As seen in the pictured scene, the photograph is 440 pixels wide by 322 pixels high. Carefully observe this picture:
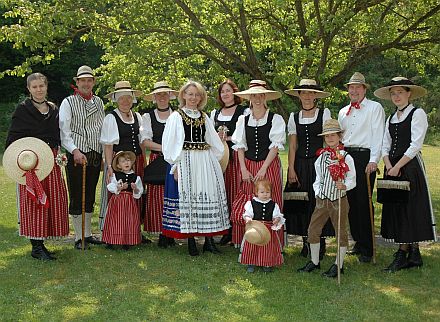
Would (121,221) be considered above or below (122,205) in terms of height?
below

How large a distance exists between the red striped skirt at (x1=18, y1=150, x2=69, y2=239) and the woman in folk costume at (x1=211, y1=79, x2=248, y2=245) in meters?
1.69

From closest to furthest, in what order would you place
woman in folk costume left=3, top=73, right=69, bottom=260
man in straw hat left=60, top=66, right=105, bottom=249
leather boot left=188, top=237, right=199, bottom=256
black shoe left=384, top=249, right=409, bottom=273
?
black shoe left=384, top=249, right=409, bottom=273
woman in folk costume left=3, top=73, right=69, bottom=260
leather boot left=188, top=237, right=199, bottom=256
man in straw hat left=60, top=66, right=105, bottom=249

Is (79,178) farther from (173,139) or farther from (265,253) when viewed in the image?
(265,253)

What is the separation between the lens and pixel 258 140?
5.99 meters

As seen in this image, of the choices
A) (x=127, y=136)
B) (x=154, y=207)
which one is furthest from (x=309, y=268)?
(x=127, y=136)

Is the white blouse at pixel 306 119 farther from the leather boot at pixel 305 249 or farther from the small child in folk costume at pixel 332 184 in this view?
the leather boot at pixel 305 249

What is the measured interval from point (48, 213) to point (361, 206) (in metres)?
3.07

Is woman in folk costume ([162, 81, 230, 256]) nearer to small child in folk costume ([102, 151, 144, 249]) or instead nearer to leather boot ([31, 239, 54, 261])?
small child in folk costume ([102, 151, 144, 249])

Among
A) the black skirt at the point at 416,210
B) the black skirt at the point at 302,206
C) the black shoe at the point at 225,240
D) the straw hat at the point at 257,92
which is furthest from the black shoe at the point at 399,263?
the straw hat at the point at 257,92

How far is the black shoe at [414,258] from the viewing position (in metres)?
5.80

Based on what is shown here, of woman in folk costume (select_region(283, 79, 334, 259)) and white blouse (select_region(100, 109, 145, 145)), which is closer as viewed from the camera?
woman in folk costume (select_region(283, 79, 334, 259))

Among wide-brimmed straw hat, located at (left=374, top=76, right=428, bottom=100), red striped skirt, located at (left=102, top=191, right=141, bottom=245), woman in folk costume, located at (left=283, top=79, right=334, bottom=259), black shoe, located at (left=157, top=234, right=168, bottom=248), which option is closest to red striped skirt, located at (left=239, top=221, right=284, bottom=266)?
woman in folk costume, located at (left=283, top=79, right=334, bottom=259)

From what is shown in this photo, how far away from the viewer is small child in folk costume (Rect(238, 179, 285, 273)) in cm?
554

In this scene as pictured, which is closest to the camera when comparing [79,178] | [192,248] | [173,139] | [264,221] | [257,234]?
[257,234]
